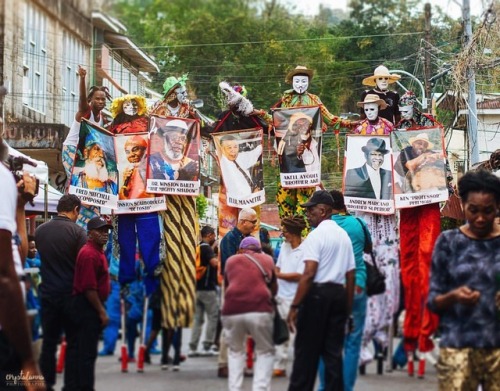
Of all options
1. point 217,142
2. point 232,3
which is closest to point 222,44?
point 232,3

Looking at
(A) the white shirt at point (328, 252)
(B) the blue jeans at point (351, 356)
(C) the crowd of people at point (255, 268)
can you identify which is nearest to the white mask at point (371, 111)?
(C) the crowd of people at point (255, 268)

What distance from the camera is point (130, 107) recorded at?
1323 centimetres

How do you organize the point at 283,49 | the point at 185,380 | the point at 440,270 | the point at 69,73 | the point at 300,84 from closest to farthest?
the point at 440,270 → the point at 185,380 → the point at 300,84 → the point at 283,49 → the point at 69,73

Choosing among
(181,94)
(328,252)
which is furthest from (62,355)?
(181,94)

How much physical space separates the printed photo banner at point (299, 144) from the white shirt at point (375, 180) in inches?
22.7

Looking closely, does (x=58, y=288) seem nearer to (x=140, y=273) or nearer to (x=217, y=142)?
(x=140, y=273)

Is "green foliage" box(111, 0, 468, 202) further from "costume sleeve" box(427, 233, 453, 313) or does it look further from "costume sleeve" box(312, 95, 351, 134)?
"costume sleeve" box(427, 233, 453, 313)

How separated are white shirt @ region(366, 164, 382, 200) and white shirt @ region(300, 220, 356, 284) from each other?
3189 mm

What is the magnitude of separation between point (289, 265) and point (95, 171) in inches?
114

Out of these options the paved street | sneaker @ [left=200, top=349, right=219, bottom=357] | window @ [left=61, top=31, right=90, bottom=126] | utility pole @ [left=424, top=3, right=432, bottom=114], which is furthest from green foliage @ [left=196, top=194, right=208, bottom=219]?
window @ [left=61, top=31, right=90, bottom=126]

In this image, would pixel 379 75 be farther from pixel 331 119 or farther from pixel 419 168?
pixel 419 168

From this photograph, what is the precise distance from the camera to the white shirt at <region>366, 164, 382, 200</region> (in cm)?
1317

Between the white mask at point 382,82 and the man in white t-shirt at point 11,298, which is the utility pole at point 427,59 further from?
the man in white t-shirt at point 11,298

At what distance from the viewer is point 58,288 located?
1045 cm
